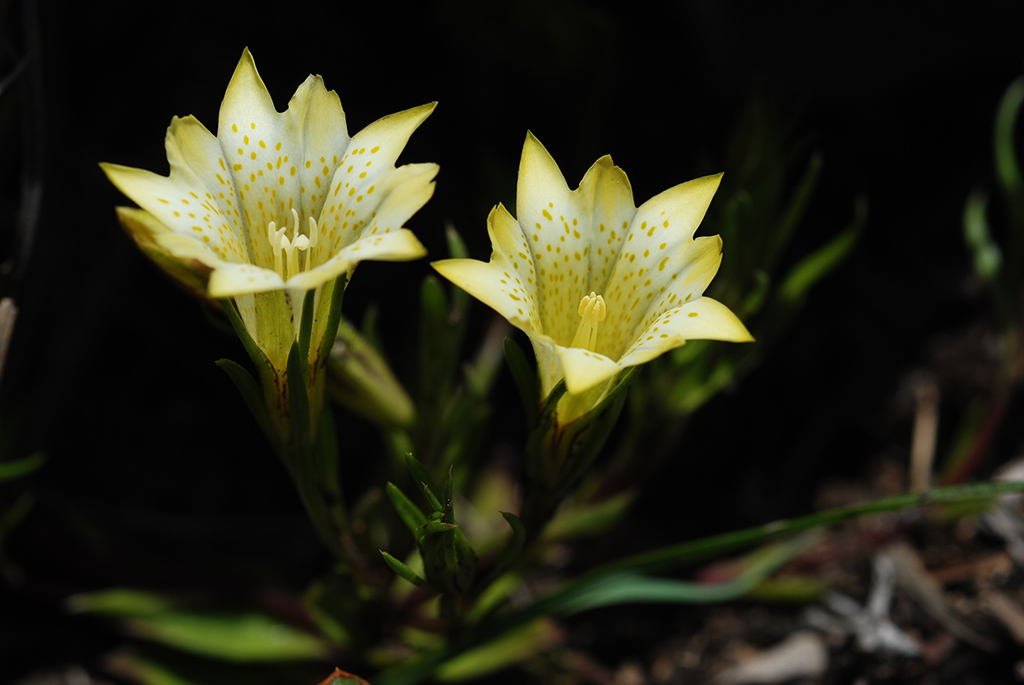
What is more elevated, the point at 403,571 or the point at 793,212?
the point at 793,212

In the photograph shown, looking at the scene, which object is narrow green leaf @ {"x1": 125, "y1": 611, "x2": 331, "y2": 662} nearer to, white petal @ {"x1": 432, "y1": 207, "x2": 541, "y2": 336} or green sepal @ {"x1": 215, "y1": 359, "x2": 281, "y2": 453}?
green sepal @ {"x1": 215, "y1": 359, "x2": 281, "y2": 453}

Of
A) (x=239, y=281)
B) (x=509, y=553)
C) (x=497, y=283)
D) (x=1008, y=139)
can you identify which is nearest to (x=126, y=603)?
(x=509, y=553)

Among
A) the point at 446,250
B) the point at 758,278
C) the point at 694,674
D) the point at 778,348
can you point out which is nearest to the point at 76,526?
the point at 446,250

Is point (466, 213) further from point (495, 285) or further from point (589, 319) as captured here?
point (495, 285)

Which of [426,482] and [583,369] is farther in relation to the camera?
[426,482]

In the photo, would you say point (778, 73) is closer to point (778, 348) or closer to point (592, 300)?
point (778, 348)

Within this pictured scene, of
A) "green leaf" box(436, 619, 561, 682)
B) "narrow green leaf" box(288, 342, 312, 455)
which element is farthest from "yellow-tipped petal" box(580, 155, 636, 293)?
"green leaf" box(436, 619, 561, 682)
